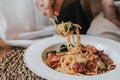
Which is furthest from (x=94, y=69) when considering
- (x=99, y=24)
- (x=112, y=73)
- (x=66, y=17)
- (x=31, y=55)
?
(x=66, y=17)

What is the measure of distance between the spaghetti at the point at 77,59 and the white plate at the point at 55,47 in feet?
0.10

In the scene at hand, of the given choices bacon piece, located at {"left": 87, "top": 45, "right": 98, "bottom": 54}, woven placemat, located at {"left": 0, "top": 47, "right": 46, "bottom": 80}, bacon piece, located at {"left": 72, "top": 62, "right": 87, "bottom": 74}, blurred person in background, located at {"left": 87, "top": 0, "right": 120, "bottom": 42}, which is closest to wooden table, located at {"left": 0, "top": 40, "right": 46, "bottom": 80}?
woven placemat, located at {"left": 0, "top": 47, "right": 46, "bottom": 80}

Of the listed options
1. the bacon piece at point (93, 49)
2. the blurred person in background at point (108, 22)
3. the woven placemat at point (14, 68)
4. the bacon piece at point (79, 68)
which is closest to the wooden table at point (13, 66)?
the woven placemat at point (14, 68)

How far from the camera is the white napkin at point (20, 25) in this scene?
3.53 feet

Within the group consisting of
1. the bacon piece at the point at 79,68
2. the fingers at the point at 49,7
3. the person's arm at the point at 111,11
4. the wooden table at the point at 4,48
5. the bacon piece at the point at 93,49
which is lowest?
the bacon piece at the point at 79,68

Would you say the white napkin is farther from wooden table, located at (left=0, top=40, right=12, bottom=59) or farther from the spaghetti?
the spaghetti

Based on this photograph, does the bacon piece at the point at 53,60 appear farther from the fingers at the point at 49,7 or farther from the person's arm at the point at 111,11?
the person's arm at the point at 111,11

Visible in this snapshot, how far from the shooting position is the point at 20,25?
3.77ft

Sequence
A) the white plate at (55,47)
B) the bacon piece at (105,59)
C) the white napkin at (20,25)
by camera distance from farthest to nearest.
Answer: the white napkin at (20,25) → the bacon piece at (105,59) → the white plate at (55,47)

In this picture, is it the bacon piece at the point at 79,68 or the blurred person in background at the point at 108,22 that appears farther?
the blurred person in background at the point at 108,22

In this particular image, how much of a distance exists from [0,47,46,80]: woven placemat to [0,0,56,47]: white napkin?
79 millimetres

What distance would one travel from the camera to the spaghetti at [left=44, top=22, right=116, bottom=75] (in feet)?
2.80

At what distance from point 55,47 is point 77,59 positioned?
0.13m

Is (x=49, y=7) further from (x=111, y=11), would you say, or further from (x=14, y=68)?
(x=111, y=11)
